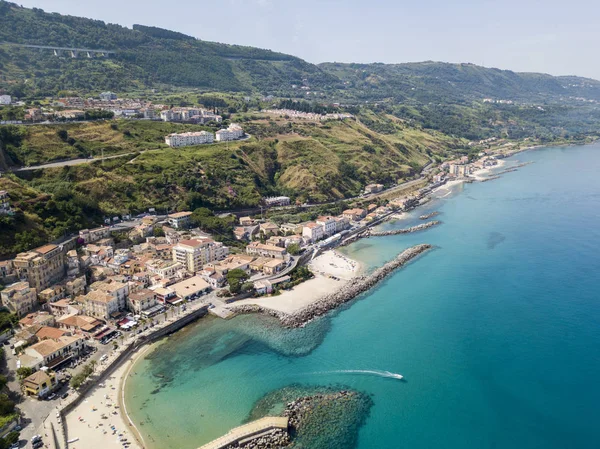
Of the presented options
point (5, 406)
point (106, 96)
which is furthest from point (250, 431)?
point (106, 96)

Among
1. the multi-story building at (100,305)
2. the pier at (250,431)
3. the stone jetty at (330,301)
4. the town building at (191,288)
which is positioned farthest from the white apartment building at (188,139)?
the pier at (250,431)

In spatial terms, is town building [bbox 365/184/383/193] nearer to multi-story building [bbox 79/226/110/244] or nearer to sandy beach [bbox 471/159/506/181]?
→ sandy beach [bbox 471/159/506/181]

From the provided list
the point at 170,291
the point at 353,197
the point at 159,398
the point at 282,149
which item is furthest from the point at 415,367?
the point at 282,149

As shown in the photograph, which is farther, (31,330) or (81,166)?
(81,166)

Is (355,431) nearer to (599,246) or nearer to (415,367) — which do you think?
(415,367)

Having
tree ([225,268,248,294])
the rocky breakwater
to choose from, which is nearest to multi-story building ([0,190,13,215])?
tree ([225,268,248,294])

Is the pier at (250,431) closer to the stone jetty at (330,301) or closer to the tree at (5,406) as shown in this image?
the tree at (5,406)
